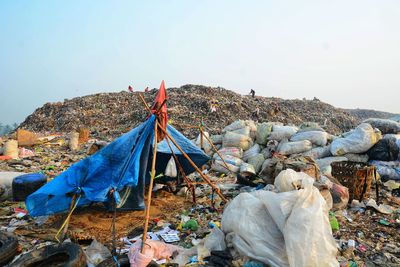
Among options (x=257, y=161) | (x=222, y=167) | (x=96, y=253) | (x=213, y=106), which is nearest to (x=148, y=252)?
(x=96, y=253)

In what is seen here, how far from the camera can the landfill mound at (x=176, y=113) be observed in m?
16.9

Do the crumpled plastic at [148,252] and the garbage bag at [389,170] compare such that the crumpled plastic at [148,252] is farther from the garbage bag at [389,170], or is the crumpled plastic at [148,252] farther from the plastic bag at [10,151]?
the plastic bag at [10,151]

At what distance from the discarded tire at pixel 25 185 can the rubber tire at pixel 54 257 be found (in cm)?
223

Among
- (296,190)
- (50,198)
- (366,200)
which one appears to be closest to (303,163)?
(366,200)

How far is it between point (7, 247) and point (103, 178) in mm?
1211

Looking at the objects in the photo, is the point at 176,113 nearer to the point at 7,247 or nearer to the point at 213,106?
the point at 213,106

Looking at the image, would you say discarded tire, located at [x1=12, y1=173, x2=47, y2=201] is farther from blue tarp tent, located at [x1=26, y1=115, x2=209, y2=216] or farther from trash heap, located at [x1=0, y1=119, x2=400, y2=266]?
blue tarp tent, located at [x1=26, y1=115, x2=209, y2=216]

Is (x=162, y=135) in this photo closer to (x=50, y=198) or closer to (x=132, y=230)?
(x=132, y=230)

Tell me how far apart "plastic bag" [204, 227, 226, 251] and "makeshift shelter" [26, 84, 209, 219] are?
109 centimetres

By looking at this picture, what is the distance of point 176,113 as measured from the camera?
17.3m

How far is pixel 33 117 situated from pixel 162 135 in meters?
18.9

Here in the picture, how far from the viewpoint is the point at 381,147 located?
6777 millimetres

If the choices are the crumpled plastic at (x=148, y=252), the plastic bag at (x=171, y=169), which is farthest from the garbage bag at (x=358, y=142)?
the crumpled plastic at (x=148, y=252)

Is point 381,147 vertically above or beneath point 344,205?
above
